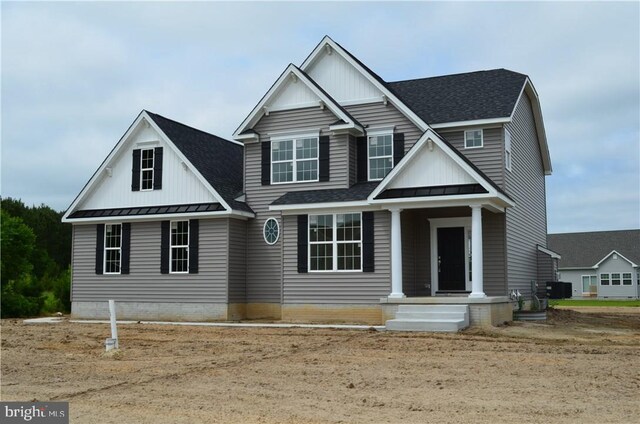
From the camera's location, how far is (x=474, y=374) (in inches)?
457

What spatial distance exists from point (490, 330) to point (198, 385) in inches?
376

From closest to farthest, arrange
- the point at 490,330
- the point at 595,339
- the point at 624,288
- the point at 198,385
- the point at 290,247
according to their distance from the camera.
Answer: the point at 198,385, the point at 595,339, the point at 490,330, the point at 290,247, the point at 624,288

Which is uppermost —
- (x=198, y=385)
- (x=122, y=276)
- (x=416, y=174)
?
(x=416, y=174)

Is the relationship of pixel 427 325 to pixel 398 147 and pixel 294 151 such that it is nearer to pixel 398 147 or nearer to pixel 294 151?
pixel 398 147

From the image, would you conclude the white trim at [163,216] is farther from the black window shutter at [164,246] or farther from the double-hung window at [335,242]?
the double-hung window at [335,242]

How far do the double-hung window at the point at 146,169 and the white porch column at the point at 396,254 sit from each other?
30.3 ft

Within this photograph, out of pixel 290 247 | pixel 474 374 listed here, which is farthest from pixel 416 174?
pixel 474 374

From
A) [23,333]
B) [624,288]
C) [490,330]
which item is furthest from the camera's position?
[624,288]

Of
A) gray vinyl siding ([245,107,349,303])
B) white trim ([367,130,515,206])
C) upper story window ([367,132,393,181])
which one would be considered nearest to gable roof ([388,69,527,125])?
upper story window ([367,132,393,181])

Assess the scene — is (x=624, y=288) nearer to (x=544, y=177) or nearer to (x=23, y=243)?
(x=544, y=177)

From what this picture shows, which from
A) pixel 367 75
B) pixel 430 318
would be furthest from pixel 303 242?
pixel 367 75

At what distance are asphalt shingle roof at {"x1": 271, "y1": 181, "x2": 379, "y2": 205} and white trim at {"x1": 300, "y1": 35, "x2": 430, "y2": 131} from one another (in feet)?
7.75

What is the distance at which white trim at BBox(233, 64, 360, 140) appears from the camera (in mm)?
22188

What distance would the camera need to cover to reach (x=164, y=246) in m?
24.0
